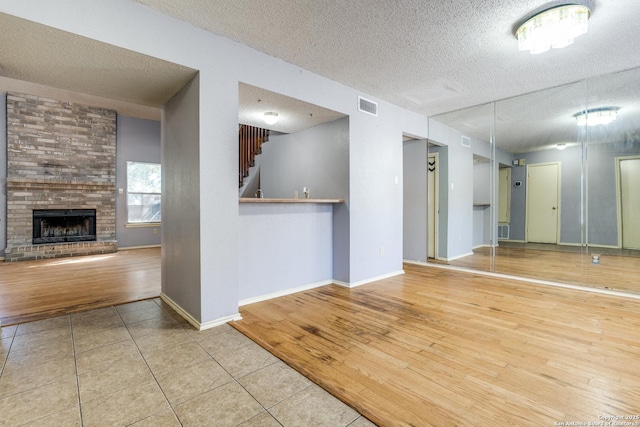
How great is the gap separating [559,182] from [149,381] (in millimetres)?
5495

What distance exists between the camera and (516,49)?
2854 mm

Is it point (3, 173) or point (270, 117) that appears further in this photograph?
point (3, 173)

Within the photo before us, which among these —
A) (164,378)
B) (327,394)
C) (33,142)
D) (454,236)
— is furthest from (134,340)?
(33,142)

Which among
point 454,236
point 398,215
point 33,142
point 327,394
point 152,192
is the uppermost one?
point 33,142

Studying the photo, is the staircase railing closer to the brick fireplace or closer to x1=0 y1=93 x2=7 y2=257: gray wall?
the brick fireplace

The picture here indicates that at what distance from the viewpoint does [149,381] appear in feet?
5.72

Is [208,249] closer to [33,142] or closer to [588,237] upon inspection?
[588,237]

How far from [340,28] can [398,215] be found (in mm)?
2742

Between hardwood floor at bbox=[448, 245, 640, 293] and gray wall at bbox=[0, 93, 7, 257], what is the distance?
8188 mm

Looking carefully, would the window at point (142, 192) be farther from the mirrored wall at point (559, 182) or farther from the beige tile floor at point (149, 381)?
the mirrored wall at point (559, 182)

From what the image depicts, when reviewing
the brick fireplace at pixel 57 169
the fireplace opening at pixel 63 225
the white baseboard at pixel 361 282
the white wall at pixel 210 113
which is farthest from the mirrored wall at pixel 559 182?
the fireplace opening at pixel 63 225

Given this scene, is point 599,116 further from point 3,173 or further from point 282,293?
point 3,173

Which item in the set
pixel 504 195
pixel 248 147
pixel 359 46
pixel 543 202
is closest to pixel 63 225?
pixel 248 147

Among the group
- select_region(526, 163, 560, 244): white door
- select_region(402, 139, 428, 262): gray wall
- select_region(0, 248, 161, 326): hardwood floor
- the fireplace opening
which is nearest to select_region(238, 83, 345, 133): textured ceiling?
select_region(402, 139, 428, 262): gray wall
